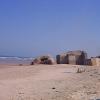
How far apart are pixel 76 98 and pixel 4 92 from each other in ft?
8.58

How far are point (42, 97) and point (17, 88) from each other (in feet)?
6.62

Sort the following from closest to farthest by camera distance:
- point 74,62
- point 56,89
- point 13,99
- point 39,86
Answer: point 13,99 → point 56,89 → point 39,86 → point 74,62

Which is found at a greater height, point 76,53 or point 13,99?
point 76,53

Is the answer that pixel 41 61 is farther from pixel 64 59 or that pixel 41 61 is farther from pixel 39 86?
pixel 39 86

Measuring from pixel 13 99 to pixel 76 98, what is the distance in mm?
1853

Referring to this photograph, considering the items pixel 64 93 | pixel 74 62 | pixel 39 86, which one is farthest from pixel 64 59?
pixel 64 93

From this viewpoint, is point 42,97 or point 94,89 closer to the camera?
point 42,97

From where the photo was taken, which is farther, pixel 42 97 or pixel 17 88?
pixel 17 88

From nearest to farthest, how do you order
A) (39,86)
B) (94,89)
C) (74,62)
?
(94,89)
(39,86)
(74,62)

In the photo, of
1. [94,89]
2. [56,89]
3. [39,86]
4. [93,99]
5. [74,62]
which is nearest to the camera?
[93,99]

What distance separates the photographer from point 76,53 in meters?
30.4

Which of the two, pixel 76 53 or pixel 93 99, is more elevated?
pixel 76 53

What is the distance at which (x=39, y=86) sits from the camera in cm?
1241

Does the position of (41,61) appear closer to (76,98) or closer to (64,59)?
(64,59)
